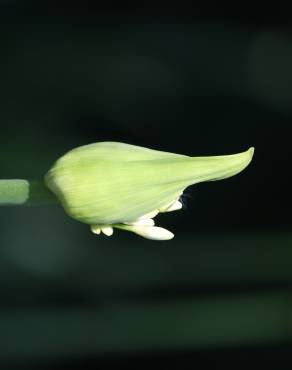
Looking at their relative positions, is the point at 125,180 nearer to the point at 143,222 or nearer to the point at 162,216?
the point at 143,222

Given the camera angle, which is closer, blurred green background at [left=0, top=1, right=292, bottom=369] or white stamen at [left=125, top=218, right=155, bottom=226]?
white stamen at [left=125, top=218, right=155, bottom=226]

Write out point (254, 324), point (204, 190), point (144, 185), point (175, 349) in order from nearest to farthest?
point (144, 185) → point (254, 324) → point (175, 349) → point (204, 190)

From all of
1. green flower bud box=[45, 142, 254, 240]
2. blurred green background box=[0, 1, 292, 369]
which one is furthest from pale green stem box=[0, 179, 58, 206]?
blurred green background box=[0, 1, 292, 369]

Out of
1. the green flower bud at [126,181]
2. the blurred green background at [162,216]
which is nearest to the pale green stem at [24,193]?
the green flower bud at [126,181]

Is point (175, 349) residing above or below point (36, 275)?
below

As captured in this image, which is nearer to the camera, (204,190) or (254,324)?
(254,324)

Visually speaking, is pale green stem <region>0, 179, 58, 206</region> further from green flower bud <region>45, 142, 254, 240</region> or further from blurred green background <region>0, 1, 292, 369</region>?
blurred green background <region>0, 1, 292, 369</region>
